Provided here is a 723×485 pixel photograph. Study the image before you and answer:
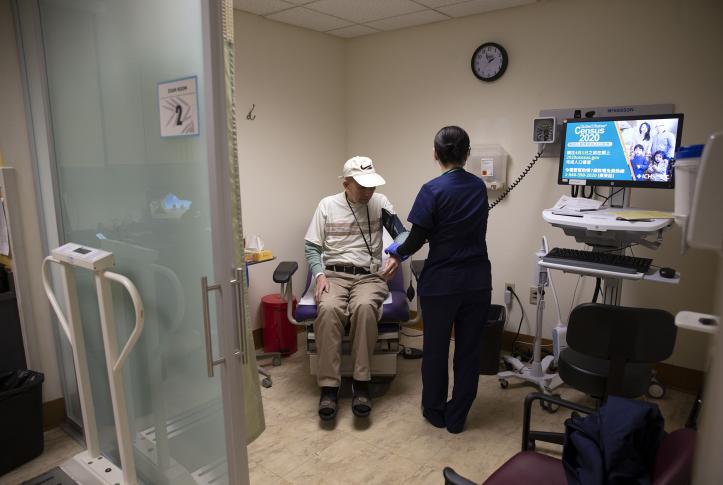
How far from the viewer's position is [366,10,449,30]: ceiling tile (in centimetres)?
312

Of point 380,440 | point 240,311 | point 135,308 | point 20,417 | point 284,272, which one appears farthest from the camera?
point 284,272

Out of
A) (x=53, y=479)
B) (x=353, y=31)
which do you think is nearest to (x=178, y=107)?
(x=53, y=479)

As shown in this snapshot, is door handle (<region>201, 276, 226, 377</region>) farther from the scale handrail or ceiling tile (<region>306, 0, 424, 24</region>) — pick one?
ceiling tile (<region>306, 0, 424, 24</region>)

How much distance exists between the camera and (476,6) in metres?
2.95

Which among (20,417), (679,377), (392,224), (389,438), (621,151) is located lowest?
(389,438)

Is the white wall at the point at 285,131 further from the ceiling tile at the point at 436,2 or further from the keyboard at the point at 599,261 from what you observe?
the keyboard at the point at 599,261

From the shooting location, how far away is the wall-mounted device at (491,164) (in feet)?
10.3

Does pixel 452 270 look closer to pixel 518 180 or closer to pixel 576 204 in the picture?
pixel 576 204

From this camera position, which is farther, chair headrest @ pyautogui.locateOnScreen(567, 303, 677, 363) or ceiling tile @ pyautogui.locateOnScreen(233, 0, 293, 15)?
ceiling tile @ pyautogui.locateOnScreen(233, 0, 293, 15)

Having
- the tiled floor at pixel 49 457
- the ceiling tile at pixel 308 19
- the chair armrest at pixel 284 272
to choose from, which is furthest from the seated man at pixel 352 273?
the tiled floor at pixel 49 457

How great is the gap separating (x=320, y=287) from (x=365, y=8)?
1.71 m

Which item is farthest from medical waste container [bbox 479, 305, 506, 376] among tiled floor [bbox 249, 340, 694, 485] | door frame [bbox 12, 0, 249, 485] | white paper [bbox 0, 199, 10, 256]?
white paper [bbox 0, 199, 10, 256]

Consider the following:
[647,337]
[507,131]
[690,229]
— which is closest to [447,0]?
[507,131]

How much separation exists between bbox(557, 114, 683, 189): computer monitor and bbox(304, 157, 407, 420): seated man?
1.01 m
